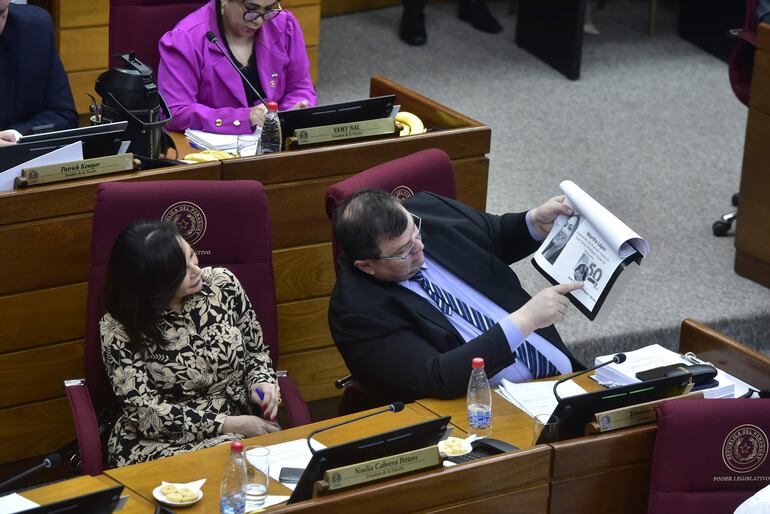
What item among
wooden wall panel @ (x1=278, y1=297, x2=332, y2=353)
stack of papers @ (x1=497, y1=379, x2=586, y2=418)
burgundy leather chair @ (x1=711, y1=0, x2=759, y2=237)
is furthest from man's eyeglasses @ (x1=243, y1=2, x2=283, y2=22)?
burgundy leather chair @ (x1=711, y1=0, x2=759, y2=237)

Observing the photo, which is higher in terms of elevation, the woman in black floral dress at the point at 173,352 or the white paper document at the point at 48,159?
the white paper document at the point at 48,159

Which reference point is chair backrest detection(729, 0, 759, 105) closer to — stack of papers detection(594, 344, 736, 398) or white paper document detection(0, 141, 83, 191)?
stack of papers detection(594, 344, 736, 398)

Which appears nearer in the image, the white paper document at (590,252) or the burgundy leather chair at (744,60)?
the white paper document at (590,252)

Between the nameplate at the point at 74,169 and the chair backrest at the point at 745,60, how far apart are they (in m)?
2.34

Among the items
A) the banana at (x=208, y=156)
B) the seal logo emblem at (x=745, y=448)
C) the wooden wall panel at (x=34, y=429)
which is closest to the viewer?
the seal logo emblem at (x=745, y=448)

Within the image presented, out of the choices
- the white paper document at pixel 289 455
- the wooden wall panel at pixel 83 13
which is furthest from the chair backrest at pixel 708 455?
the wooden wall panel at pixel 83 13

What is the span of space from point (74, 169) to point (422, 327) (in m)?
0.97

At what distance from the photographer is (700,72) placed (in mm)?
6207

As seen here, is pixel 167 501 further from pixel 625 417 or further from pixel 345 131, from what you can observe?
pixel 345 131

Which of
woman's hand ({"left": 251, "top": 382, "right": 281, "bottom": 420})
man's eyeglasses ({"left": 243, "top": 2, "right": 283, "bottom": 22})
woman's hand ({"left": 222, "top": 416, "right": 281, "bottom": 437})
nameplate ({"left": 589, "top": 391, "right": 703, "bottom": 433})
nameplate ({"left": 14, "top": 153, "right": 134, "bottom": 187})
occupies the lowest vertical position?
woman's hand ({"left": 222, "top": 416, "right": 281, "bottom": 437})

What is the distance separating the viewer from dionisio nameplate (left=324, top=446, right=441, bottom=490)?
6.93ft

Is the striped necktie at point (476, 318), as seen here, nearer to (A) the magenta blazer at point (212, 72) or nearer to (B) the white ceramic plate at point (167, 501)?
(B) the white ceramic plate at point (167, 501)

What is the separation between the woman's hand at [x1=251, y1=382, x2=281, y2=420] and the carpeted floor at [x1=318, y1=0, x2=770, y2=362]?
1412mm

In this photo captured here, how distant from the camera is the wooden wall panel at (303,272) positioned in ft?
11.1
